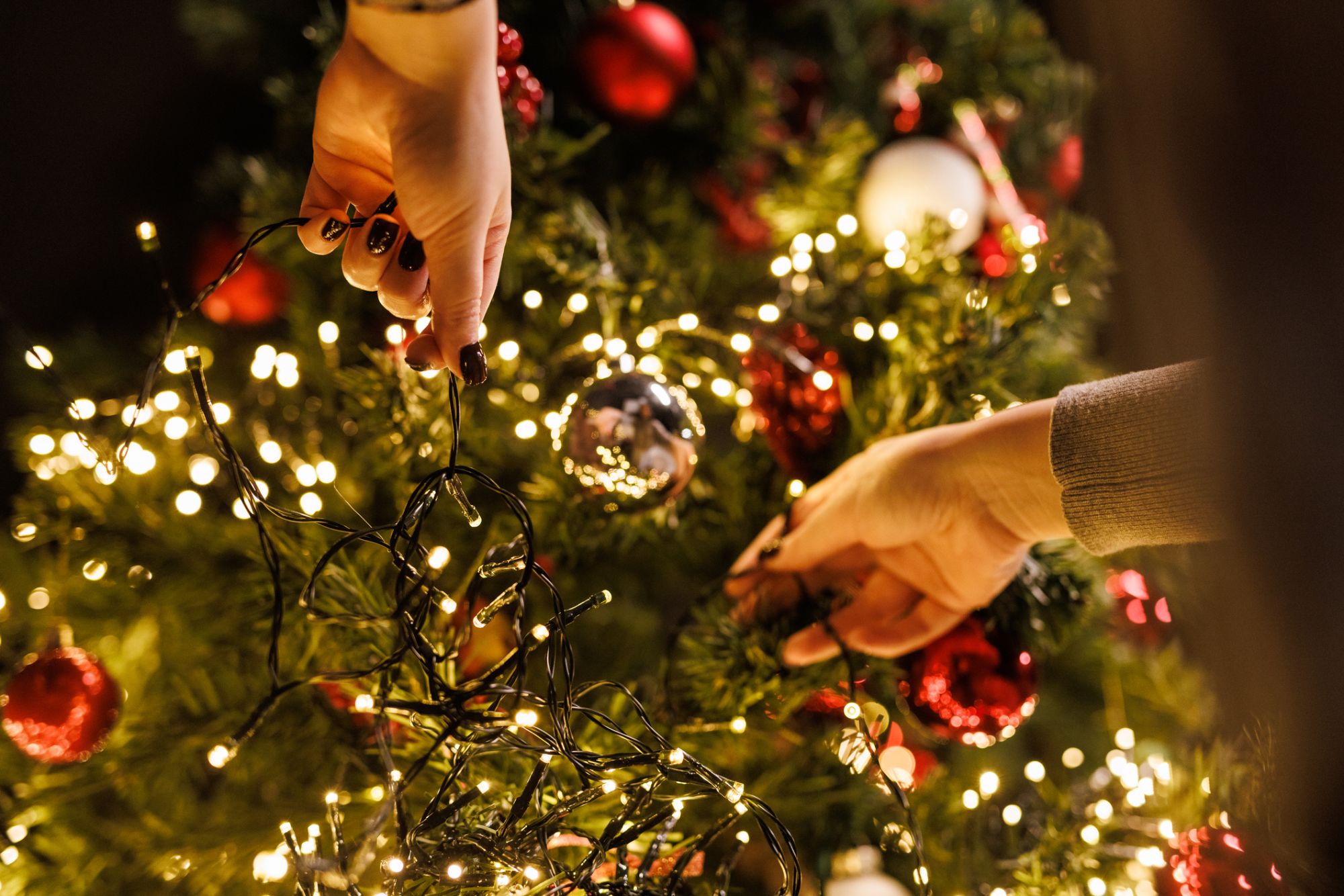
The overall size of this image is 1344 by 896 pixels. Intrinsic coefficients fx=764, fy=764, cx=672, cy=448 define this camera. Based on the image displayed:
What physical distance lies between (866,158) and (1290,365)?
2.43 ft

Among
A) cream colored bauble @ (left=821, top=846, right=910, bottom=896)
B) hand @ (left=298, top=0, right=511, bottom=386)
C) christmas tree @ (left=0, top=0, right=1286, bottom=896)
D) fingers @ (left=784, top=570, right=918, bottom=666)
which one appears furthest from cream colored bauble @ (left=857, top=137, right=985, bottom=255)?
cream colored bauble @ (left=821, top=846, right=910, bottom=896)

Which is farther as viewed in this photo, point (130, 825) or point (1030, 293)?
point (130, 825)

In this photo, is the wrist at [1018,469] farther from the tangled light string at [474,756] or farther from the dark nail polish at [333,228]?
the dark nail polish at [333,228]

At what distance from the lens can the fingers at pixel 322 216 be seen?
1.55 feet

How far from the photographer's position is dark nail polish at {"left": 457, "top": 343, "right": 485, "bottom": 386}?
1.41 feet

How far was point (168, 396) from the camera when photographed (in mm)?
625

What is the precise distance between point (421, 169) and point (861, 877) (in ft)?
2.41

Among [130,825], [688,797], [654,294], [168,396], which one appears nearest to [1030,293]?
[654,294]

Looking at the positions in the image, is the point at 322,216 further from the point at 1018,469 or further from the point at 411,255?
the point at 1018,469

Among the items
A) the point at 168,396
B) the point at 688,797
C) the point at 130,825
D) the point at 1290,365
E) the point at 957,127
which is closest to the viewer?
the point at 1290,365

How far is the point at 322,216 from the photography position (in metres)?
0.48

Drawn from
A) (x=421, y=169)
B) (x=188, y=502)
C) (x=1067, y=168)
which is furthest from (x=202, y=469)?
(x=1067, y=168)

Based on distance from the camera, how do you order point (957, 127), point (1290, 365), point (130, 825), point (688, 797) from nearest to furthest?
point (1290, 365) < point (688, 797) < point (130, 825) < point (957, 127)

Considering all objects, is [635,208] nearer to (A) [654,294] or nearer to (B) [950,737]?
(A) [654,294]
